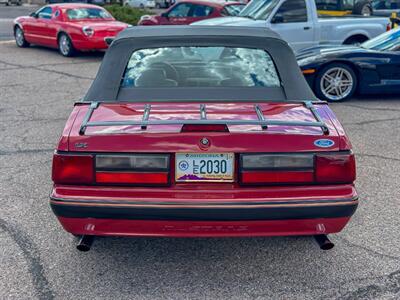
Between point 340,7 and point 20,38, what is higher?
point 340,7

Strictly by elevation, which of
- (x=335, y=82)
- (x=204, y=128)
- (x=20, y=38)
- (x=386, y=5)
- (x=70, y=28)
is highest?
(x=204, y=128)

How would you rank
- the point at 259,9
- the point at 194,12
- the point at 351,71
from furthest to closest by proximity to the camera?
the point at 194,12
the point at 259,9
the point at 351,71

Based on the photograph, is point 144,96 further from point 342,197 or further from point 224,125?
point 342,197

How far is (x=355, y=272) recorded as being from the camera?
11.1ft

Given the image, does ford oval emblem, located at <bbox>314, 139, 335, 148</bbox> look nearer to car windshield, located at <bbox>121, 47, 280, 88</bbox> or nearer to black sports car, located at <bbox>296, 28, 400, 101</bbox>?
car windshield, located at <bbox>121, 47, 280, 88</bbox>

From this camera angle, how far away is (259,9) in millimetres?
11609

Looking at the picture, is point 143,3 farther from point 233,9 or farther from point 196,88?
point 196,88

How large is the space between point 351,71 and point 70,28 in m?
7.65

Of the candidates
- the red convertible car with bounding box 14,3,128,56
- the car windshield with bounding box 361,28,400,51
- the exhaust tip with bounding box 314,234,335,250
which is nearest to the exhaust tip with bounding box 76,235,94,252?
the exhaust tip with bounding box 314,234,335,250

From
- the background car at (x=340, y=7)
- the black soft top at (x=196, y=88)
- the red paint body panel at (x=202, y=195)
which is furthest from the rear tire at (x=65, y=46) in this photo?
the red paint body panel at (x=202, y=195)

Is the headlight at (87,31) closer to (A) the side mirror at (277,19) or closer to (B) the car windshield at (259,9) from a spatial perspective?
(B) the car windshield at (259,9)

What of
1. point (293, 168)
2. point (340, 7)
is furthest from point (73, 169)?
point (340, 7)

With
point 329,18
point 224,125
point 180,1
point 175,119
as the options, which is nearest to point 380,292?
point 224,125

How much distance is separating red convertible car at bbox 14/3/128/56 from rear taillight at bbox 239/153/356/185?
1036cm
